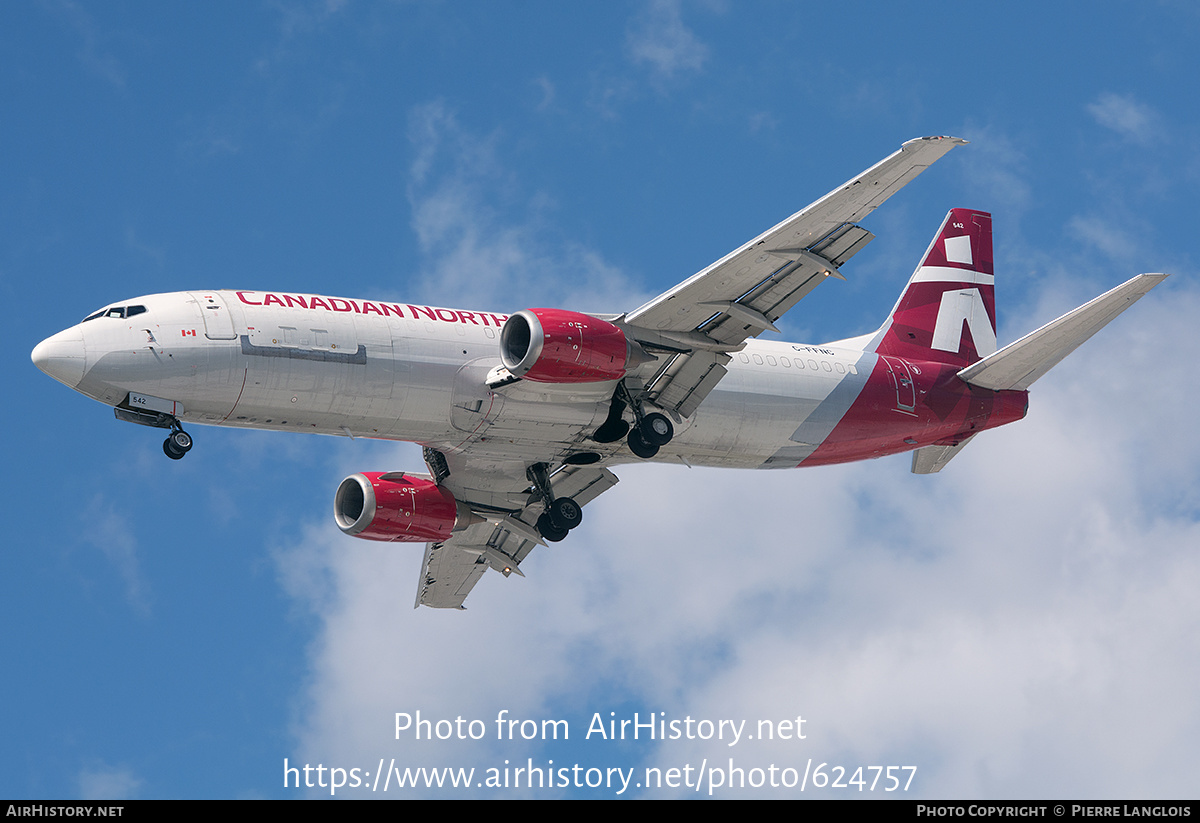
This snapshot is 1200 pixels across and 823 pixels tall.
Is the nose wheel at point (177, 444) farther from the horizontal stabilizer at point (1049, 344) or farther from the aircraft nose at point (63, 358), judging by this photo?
the horizontal stabilizer at point (1049, 344)

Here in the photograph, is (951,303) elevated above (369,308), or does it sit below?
above

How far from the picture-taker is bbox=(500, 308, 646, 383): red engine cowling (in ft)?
117

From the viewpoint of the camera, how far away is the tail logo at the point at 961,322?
47031mm

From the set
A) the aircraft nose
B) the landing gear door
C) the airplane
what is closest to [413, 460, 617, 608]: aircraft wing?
the airplane

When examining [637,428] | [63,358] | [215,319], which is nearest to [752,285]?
[637,428]

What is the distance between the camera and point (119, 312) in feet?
114

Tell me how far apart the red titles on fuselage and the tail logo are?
16.3m

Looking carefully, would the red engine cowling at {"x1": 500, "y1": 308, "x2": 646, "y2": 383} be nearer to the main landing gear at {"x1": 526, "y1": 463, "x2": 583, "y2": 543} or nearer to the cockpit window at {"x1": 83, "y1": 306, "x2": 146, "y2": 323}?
the main landing gear at {"x1": 526, "y1": 463, "x2": 583, "y2": 543}

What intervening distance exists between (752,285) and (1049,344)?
432 inches

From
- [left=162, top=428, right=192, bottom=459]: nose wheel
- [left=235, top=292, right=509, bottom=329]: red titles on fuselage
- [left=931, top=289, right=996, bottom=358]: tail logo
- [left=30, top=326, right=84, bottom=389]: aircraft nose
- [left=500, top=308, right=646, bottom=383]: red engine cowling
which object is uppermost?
[left=931, top=289, right=996, bottom=358]: tail logo

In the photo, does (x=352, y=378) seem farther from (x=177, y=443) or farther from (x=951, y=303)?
(x=951, y=303)

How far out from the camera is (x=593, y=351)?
36.2 metres

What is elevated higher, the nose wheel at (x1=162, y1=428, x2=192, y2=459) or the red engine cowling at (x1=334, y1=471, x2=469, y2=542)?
the red engine cowling at (x1=334, y1=471, x2=469, y2=542)

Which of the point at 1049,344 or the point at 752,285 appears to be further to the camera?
the point at 1049,344
